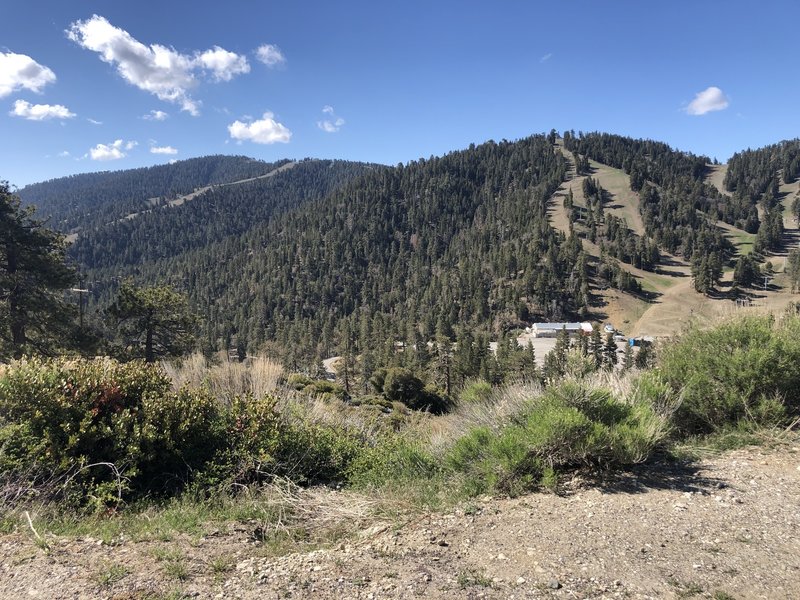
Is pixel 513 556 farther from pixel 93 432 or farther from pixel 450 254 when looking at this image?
pixel 450 254

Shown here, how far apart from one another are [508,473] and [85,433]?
458cm

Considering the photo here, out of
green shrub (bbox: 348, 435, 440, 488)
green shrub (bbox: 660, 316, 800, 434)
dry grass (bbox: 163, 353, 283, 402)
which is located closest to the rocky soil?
green shrub (bbox: 348, 435, 440, 488)

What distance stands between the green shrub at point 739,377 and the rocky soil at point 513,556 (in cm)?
155

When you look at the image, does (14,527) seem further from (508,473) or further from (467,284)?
(467,284)

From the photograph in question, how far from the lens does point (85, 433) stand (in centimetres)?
498

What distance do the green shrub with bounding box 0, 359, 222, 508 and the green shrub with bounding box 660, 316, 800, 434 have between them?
21.5ft

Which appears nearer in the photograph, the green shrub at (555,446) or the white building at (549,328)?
the green shrub at (555,446)

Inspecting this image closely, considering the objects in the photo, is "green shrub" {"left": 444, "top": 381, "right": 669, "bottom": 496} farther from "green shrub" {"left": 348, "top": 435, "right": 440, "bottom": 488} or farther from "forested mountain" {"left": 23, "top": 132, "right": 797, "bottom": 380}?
"forested mountain" {"left": 23, "top": 132, "right": 797, "bottom": 380}

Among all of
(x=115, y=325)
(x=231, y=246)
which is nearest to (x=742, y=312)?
(x=115, y=325)

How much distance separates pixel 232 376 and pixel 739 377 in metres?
8.50

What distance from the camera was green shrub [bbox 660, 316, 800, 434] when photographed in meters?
5.79

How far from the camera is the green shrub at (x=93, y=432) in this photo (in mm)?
4910

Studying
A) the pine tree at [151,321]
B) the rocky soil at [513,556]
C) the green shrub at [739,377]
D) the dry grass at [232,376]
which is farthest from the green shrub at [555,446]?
the pine tree at [151,321]

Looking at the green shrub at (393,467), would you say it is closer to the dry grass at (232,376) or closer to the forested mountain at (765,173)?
the dry grass at (232,376)
